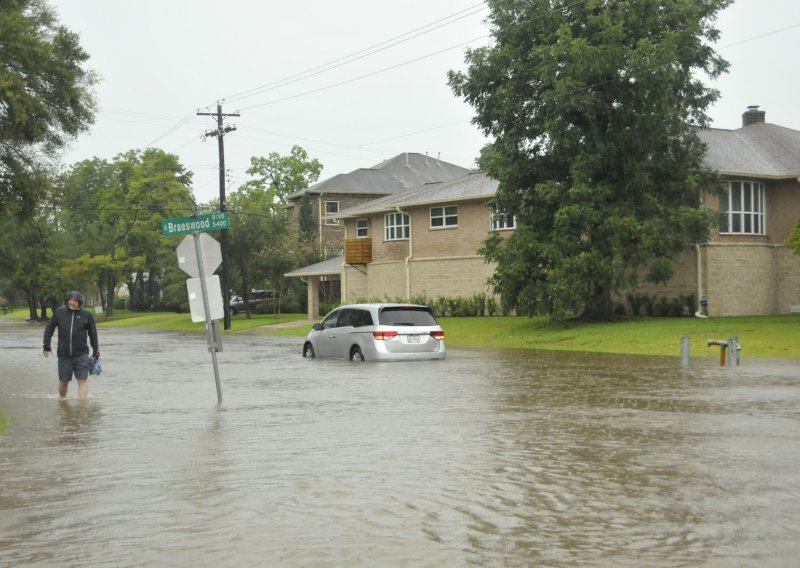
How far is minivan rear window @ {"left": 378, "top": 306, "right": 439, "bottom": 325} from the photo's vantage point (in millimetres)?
24938

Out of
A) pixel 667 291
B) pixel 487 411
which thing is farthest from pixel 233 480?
pixel 667 291

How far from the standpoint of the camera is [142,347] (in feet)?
125

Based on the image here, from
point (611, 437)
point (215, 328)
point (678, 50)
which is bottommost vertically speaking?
point (611, 437)

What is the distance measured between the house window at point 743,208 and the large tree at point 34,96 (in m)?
24.4

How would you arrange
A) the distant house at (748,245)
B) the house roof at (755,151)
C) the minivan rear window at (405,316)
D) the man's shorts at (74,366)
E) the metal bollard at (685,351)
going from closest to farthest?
the man's shorts at (74,366) < the metal bollard at (685,351) < the minivan rear window at (405,316) < the distant house at (748,245) < the house roof at (755,151)

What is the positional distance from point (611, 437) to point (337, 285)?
5753cm

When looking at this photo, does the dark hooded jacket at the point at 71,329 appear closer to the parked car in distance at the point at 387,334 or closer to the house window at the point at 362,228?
the parked car in distance at the point at 387,334

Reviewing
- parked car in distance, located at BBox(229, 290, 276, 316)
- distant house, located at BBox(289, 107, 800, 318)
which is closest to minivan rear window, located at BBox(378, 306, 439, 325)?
distant house, located at BBox(289, 107, 800, 318)

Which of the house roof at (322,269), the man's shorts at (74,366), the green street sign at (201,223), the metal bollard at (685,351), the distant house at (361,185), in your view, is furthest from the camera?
the distant house at (361,185)

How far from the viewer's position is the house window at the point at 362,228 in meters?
58.5

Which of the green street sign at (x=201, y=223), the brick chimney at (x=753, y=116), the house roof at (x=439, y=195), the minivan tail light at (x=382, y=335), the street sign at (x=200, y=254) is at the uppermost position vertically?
the brick chimney at (x=753, y=116)

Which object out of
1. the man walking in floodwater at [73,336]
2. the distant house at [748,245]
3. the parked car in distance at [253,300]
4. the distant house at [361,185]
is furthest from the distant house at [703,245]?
the man walking in floodwater at [73,336]

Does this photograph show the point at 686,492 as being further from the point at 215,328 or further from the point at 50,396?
the point at 50,396

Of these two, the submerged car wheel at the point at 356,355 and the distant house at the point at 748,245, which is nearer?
the submerged car wheel at the point at 356,355
